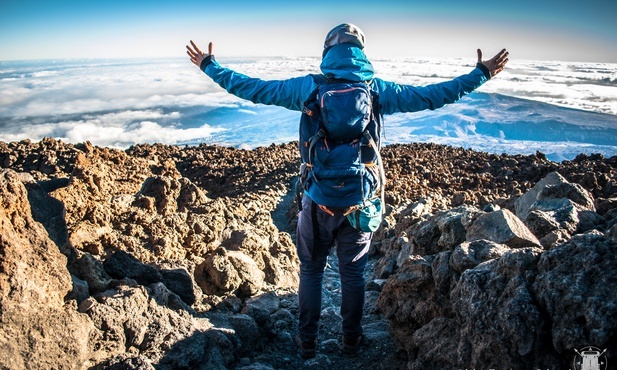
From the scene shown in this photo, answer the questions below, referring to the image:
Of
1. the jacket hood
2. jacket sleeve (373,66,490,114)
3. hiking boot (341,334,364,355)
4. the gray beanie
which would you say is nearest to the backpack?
the jacket hood

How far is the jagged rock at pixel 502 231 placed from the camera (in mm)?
4277

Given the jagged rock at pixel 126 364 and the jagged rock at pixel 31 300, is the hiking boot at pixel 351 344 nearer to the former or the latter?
the jagged rock at pixel 126 364

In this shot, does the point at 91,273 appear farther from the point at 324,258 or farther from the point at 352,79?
the point at 352,79

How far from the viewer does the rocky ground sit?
2.54 metres

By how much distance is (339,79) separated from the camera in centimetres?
349

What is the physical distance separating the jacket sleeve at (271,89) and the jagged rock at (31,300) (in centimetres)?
187

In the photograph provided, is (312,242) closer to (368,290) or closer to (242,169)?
(368,290)

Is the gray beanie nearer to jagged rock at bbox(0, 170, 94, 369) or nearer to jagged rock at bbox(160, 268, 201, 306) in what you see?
jagged rock at bbox(0, 170, 94, 369)

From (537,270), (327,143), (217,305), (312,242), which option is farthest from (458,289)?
(217,305)

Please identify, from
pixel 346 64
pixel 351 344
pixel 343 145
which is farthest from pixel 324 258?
pixel 346 64

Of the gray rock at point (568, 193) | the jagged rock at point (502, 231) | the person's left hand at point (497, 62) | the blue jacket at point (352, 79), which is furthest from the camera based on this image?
the gray rock at point (568, 193)

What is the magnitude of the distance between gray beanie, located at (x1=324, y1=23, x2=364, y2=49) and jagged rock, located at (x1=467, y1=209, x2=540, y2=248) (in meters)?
2.38

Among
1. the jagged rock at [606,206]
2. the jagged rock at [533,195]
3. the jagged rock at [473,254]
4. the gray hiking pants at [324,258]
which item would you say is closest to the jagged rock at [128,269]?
the gray hiking pants at [324,258]
